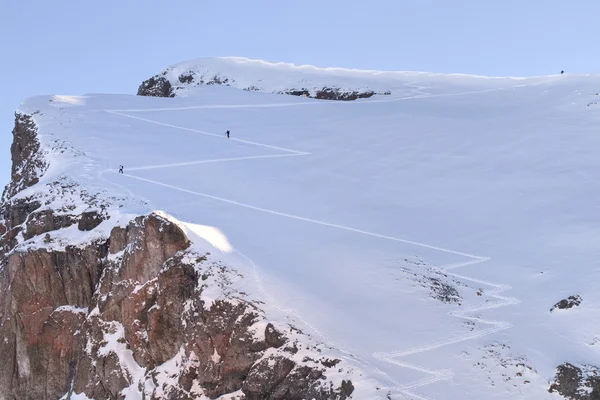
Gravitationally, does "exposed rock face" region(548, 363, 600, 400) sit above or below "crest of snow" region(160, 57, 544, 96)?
below

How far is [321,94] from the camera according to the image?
218ft

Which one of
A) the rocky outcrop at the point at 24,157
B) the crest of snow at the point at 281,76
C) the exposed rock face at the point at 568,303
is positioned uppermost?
the crest of snow at the point at 281,76

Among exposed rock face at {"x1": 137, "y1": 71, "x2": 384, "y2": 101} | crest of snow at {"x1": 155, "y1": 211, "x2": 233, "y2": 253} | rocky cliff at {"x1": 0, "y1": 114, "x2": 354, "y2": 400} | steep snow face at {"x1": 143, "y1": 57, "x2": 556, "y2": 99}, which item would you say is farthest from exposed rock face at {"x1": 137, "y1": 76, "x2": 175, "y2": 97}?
crest of snow at {"x1": 155, "y1": 211, "x2": 233, "y2": 253}

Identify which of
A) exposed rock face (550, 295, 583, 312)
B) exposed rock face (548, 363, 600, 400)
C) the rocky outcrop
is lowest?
exposed rock face (548, 363, 600, 400)

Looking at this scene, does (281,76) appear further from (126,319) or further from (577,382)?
(577,382)

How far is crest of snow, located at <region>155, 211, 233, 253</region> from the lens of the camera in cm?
3481

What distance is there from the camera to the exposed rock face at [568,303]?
3148 centimetres

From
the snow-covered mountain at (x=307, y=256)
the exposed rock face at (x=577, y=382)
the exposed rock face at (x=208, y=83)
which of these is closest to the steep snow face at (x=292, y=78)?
the exposed rock face at (x=208, y=83)

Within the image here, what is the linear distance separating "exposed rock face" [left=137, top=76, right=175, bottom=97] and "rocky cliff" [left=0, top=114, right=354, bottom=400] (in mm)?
27804

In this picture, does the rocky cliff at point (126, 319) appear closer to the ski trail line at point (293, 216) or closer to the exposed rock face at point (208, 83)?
the ski trail line at point (293, 216)

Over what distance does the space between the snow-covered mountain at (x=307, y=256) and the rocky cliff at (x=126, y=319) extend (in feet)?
0.29

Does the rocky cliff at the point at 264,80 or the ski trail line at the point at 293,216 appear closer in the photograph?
the ski trail line at the point at 293,216

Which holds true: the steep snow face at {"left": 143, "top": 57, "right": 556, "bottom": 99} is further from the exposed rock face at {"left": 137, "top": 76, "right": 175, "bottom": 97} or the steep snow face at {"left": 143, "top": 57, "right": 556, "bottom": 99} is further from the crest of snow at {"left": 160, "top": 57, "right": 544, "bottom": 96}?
the exposed rock face at {"left": 137, "top": 76, "right": 175, "bottom": 97}

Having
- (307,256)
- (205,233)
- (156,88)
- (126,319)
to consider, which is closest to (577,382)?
(307,256)
